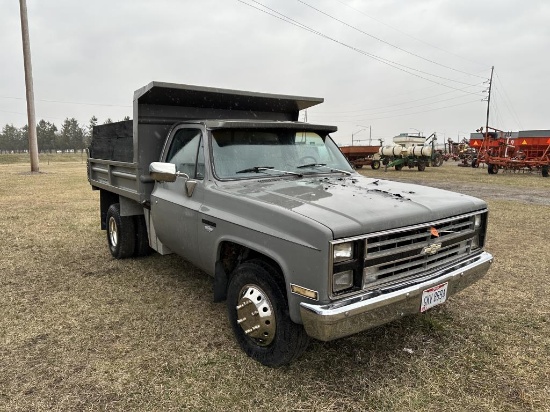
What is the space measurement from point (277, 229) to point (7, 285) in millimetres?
3958

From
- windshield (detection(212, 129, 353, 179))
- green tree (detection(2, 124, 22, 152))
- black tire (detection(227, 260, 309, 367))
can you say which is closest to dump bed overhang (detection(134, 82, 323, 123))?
windshield (detection(212, 129, 353, 179))

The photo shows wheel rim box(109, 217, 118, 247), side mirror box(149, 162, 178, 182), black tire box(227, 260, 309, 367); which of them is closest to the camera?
black tire box(227, 260, 309, 367)

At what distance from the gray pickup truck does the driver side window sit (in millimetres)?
19

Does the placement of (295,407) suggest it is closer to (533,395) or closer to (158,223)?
(533,395)

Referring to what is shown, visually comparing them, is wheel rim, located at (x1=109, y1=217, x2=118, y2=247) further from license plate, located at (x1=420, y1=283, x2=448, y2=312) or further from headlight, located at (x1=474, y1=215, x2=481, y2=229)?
headlight, located at (x1=474, y1=215, x2=481, y2=229)

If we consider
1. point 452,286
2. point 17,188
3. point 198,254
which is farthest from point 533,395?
point 17,188

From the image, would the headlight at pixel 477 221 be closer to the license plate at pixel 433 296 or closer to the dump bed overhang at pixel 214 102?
the license plate at pixel 433 296

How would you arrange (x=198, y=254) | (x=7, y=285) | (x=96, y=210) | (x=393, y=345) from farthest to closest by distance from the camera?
(x=96, y=210)
(x=7, y=285)
(x=198, y=254)
(x=393, y=345)

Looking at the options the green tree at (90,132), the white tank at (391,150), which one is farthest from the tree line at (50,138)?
the white tank at (391,150)

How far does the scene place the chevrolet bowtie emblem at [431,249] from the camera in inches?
117

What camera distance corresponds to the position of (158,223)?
14.7 feet

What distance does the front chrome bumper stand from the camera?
8.10 ft

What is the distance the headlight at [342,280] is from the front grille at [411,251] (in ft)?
0.35

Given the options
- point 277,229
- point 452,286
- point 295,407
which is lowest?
point 295,407
